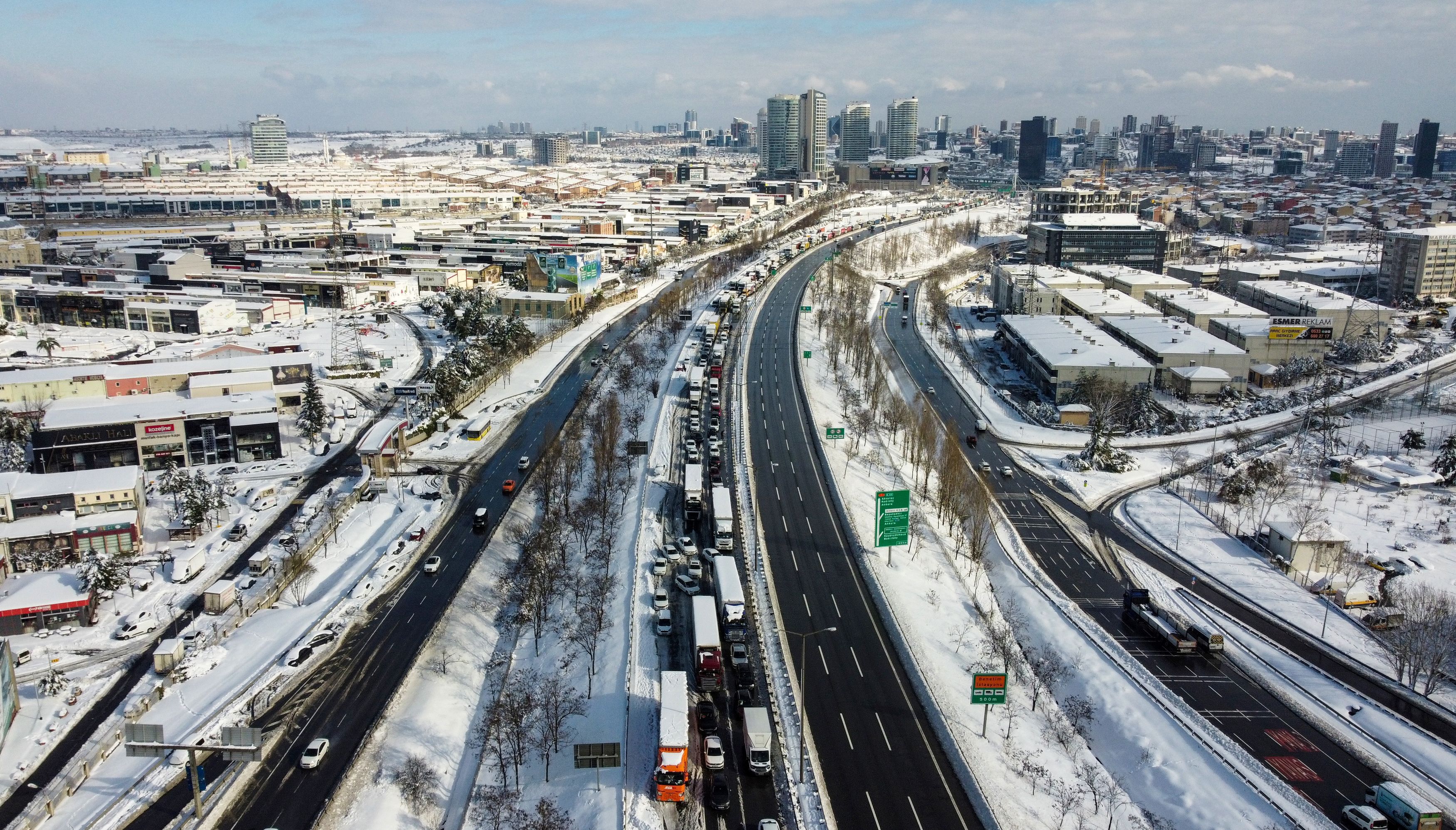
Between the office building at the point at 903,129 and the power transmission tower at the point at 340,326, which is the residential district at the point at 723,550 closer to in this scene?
the power transmission tower at the point at 340,326

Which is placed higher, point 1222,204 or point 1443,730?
point 1222,204

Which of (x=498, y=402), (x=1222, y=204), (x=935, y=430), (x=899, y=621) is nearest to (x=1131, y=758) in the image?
(x=899, y=621)

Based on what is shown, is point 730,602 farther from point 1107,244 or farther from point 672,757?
point 1107,244

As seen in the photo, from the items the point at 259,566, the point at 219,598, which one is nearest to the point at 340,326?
the point at 259,566

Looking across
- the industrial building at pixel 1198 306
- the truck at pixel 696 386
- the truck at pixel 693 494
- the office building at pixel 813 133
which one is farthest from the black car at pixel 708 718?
the office building at pixel 813 133

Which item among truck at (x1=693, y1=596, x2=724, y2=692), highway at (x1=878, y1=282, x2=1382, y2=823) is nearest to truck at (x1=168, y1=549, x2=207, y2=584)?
truck at (x1=693, y1=596, x2=724, y2=692)

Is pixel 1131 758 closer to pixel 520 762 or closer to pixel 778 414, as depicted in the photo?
pixel 520 762
